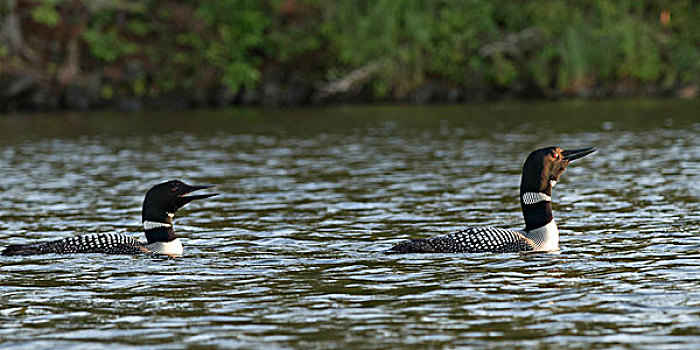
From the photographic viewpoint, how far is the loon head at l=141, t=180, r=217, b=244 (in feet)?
44.2

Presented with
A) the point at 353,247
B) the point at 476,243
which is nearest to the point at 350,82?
the point at 353,247

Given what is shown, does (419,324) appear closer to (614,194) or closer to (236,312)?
(236,312)

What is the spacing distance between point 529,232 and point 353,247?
202 cm

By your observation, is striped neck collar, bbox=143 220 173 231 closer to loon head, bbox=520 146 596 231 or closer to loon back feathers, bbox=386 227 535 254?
loon back feathers, bbox=386 227 535 254

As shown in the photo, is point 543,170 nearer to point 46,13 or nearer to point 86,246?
point 86,246

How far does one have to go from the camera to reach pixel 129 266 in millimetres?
12789

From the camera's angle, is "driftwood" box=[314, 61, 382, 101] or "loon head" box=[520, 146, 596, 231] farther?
"driftwood" box=[314, 61, 382, 101]

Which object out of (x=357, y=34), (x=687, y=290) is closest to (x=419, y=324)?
(x=687, y=290)

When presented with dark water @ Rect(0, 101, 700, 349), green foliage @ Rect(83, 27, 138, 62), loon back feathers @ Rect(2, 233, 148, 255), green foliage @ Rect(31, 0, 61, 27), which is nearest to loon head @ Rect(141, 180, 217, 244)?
loon back feathers @ Rect(2, 233, 148, 255)

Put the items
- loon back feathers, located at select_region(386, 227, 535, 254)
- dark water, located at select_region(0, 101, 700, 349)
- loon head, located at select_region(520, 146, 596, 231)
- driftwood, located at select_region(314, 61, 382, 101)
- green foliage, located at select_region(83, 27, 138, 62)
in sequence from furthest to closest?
green foliage, located at select_region(83, 27, 138, 62) < driftwood, located at select_region(314, 61, 382, 101) < loon head, located at select_region(520, 146, 596, 231) < loon back feathers, located at select_region(386, 227, 535, 254) < dark water, located at select_region(0, 101, 700, 349)

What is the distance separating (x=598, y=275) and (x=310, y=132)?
22.4 metres

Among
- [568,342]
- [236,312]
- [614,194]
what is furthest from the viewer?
[614,194]

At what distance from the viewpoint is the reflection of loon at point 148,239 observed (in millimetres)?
13414

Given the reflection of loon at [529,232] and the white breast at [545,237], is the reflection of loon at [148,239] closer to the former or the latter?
the reflection of loon at [529,232]
